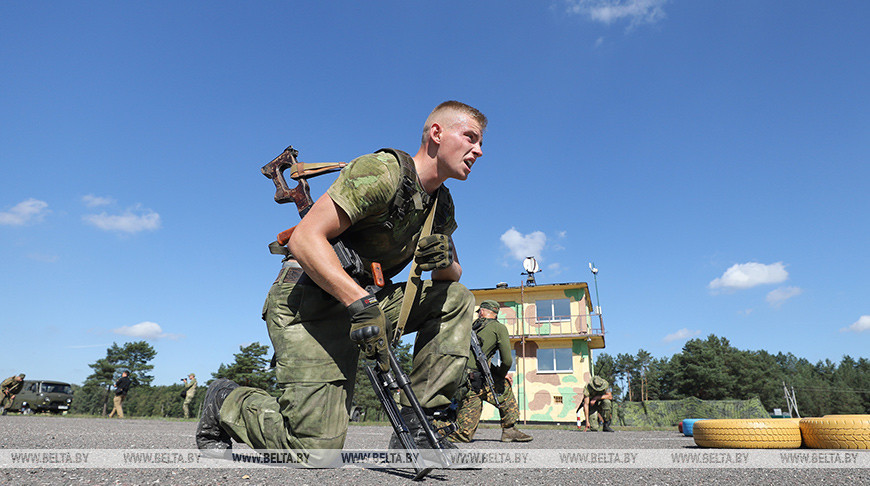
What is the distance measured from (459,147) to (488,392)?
17.3 feet

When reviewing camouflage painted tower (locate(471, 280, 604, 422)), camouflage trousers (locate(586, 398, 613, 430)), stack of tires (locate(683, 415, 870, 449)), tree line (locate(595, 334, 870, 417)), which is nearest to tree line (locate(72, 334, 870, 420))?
tree line (locate(595, 334, 870, 417))

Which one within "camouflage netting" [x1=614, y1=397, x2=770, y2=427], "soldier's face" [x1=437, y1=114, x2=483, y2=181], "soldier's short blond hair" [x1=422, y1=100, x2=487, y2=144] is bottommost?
"camouflage netting" [x1=614, y1=397, x2=770, y2=427]

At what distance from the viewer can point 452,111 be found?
106 inches

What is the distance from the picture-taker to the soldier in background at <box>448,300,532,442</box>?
250 inches

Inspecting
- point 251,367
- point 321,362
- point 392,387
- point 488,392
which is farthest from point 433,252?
point 251,367

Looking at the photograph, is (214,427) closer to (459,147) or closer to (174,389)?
(459,147)

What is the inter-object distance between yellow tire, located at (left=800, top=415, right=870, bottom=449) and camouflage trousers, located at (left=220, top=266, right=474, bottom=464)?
14.5ft

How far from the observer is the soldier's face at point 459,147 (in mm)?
2609

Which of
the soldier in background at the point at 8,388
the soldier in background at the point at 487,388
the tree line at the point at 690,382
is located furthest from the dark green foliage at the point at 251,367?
the soldier in background at the point at 487,388

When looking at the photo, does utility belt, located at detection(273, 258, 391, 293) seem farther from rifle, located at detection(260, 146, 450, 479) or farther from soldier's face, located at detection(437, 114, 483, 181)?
soldier's face, located at detection(437, 114, 483, 181)

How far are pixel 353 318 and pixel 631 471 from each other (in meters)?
1.71

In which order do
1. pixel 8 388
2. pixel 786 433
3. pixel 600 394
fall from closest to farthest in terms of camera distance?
pixel 786 433 < pixel 600 394 < pixel 8 388

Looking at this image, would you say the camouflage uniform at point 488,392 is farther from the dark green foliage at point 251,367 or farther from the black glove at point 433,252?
the dark green foliage at point 251,367

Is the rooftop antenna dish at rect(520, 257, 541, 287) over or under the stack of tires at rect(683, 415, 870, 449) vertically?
over
